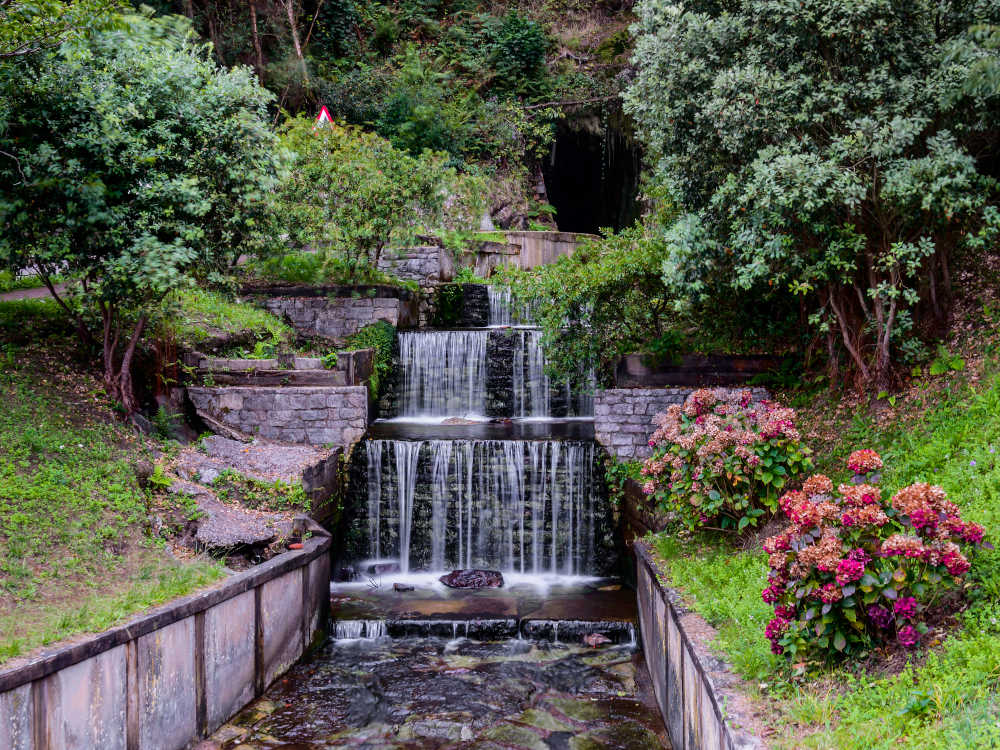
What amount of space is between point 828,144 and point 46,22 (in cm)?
764

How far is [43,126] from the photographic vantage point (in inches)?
290

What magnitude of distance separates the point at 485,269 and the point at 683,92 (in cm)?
1037

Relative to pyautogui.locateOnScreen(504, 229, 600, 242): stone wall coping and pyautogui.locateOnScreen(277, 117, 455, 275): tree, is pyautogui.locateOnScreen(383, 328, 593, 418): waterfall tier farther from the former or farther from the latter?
pyautogui.locateOnScreen(504, 229, 600, 242): stone wall coping

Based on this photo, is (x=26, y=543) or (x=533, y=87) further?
(x=533, y=87)

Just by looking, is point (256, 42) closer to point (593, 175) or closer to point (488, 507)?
point (593, 175)

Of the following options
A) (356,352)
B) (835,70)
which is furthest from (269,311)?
(835,70)

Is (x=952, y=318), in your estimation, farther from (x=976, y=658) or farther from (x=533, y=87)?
(x=533, y=87)

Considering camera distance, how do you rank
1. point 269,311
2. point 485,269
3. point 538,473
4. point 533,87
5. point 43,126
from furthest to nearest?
point 533,87 → point 485,269 → point 269,311 → point 538,473 → point 43,126

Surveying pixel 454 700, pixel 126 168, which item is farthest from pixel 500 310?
pixel 454 700

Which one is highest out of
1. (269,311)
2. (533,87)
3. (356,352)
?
(533,87)

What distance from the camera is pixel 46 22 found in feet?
22.8

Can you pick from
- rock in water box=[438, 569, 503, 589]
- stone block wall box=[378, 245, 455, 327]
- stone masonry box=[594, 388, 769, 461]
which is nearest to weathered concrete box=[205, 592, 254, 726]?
rock in water box=[438, 569, 503, 589]

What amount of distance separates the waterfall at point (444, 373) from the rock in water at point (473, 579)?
13.5 feet

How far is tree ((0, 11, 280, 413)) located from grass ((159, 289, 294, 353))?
1918 millimetres
